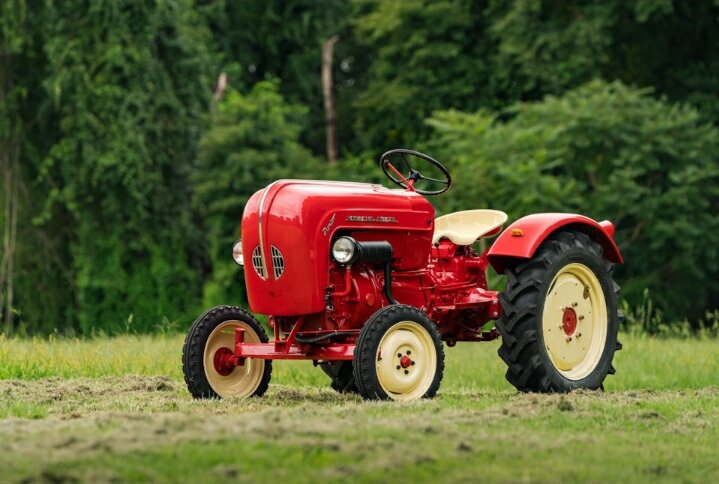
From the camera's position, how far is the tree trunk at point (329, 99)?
111 ft

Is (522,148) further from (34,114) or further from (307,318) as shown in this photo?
(307,318)

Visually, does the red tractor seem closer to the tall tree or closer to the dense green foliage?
the dense green foliage

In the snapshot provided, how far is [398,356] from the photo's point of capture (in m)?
8.50

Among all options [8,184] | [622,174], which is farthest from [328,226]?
[8,184]

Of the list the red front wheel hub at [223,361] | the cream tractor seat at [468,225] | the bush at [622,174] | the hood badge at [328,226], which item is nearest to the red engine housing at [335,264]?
the hood badge at [328,226]

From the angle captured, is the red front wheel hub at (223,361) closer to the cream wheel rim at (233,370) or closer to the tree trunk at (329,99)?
the cream wheel rim at (233,370)

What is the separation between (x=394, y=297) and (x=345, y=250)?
770mm

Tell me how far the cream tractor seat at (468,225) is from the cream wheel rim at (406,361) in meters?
1.29

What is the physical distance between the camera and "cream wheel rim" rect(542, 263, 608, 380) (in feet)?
31.4

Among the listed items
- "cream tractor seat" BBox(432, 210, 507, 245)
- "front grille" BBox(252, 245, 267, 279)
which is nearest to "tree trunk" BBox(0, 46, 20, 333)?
"cream tractor seat" BBox(432, 210, 507, 245)

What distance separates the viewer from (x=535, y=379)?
9172 millimetres

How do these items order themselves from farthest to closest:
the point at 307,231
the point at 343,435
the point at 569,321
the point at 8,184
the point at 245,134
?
the point at 8,184, the point at 245,134, the point at 569,321, the point at 307,231, the point at 343,435

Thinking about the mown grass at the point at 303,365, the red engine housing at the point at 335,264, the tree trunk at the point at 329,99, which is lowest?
the mown grass at the point at 303,365

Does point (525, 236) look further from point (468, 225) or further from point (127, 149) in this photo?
point (127, 149)
